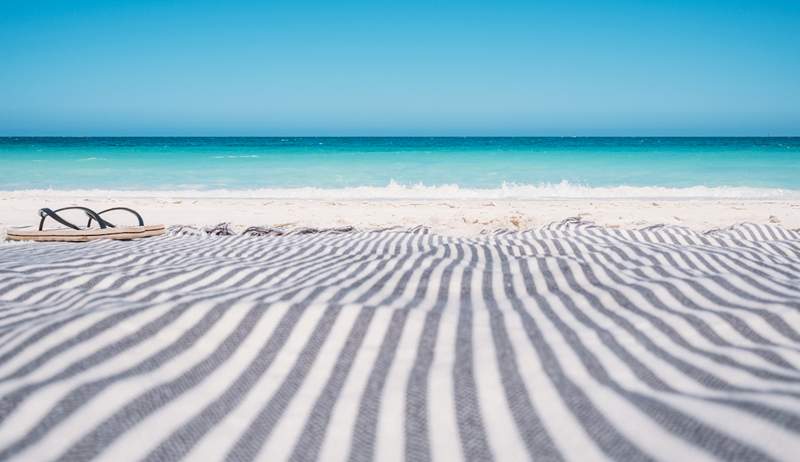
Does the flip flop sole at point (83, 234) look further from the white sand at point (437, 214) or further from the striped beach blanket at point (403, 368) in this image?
the striped beach blanket at point (403, 368)

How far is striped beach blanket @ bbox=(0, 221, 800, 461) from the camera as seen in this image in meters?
0.81

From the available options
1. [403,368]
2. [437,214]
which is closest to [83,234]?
[403,368]

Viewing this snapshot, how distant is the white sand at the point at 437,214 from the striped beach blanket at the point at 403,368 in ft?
12.5

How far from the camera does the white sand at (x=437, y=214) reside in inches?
254

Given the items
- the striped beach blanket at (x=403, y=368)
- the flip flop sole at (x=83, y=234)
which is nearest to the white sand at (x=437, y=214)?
the flip flop sole at (x=83, y=234)

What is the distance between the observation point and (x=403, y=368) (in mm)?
1121

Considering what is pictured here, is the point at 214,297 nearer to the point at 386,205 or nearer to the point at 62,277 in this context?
the point at 62,277

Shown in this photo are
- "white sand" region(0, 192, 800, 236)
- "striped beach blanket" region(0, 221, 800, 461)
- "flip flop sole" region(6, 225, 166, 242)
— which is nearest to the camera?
"striped beach blanket" region(0, 221, 800, 461)

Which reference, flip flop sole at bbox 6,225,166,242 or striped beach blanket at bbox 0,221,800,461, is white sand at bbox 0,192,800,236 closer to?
flip flop sole at bbox 6,225,166,242

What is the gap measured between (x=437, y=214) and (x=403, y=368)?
20.8 ft

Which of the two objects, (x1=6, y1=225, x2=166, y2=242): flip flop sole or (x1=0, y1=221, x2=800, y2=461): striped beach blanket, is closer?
(x1=0, y1=221, x2=800, y2=461): striped beach blanket

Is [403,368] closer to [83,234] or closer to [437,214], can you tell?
[83,234]

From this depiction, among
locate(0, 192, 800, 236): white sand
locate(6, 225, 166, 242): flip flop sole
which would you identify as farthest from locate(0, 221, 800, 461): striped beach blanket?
locate(0, 192, 800, 236): white sand

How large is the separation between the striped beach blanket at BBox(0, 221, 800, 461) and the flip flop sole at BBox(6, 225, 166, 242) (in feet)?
7.20
